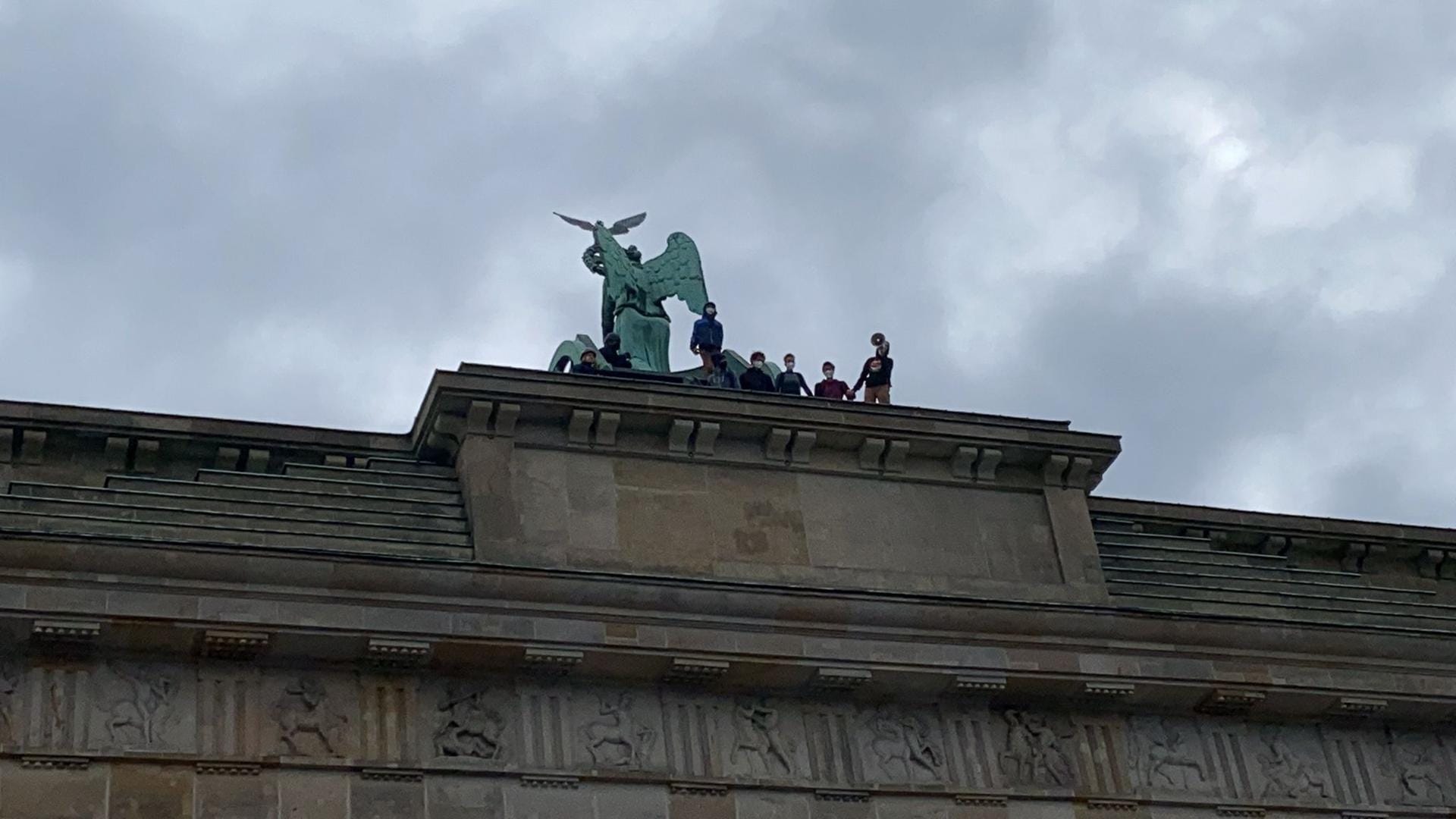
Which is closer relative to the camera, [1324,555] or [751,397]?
[751,397]

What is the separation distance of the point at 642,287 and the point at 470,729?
29.4ft

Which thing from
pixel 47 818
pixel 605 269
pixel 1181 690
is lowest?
pixel 47 818

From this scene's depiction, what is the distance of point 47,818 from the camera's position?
2297 centimetres

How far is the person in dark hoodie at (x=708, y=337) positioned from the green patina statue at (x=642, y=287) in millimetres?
231

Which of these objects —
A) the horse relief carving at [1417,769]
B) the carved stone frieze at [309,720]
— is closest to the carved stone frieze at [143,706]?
the carved stone frieze at [309,720]

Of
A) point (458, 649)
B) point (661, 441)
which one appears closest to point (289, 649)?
point (458, 649)

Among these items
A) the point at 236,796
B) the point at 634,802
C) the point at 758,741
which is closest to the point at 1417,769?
the point at 758,741

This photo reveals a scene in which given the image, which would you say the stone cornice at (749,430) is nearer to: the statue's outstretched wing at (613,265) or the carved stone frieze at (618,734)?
the carved stone frieze at (618,734)

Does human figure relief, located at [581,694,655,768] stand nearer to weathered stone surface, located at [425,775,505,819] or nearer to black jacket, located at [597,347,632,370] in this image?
weathered stone surface, located at [425,775,505,819]

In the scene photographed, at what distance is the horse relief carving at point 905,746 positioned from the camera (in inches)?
1065

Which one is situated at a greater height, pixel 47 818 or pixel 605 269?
pixel 605 269

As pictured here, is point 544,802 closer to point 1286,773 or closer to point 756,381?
point 756,381

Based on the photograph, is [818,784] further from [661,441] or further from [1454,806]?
[1454,806]

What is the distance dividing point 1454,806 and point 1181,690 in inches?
168
